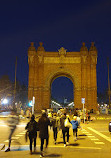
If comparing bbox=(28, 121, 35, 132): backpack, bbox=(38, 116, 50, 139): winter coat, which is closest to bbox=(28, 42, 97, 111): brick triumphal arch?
bbox=(28, 121, 35, 132): backpack

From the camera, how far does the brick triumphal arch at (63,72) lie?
43.4m

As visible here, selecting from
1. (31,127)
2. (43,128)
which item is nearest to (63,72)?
(31,127)

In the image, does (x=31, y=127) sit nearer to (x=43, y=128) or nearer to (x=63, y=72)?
(x=43, y=128)

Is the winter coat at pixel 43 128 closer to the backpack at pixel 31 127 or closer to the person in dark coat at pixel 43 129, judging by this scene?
the person in dark coat at pixel 43 129

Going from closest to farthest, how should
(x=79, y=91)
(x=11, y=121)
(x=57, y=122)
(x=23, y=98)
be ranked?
1. (x=11, y=121)
2. (x=57, y=122)
3. (x=79, y=91)
4. (x=23, y=98)

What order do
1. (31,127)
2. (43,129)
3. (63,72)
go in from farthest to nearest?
1. (63,72)
2. (31,127)
3. (43,129)

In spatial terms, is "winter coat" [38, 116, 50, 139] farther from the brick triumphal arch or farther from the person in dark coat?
the brick triumphal arch

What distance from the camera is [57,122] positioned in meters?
11.2

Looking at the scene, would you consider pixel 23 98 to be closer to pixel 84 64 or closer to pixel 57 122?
pixel 84 64

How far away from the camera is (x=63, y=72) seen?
44.2 m

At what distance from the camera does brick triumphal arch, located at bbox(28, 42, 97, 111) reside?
142 ft

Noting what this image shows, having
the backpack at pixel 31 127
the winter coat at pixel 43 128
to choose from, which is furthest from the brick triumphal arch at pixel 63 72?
the winter coat at pixel 43 128

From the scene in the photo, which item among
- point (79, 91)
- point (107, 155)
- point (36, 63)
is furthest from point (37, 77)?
point (107, 155)

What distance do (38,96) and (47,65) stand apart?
733cm
